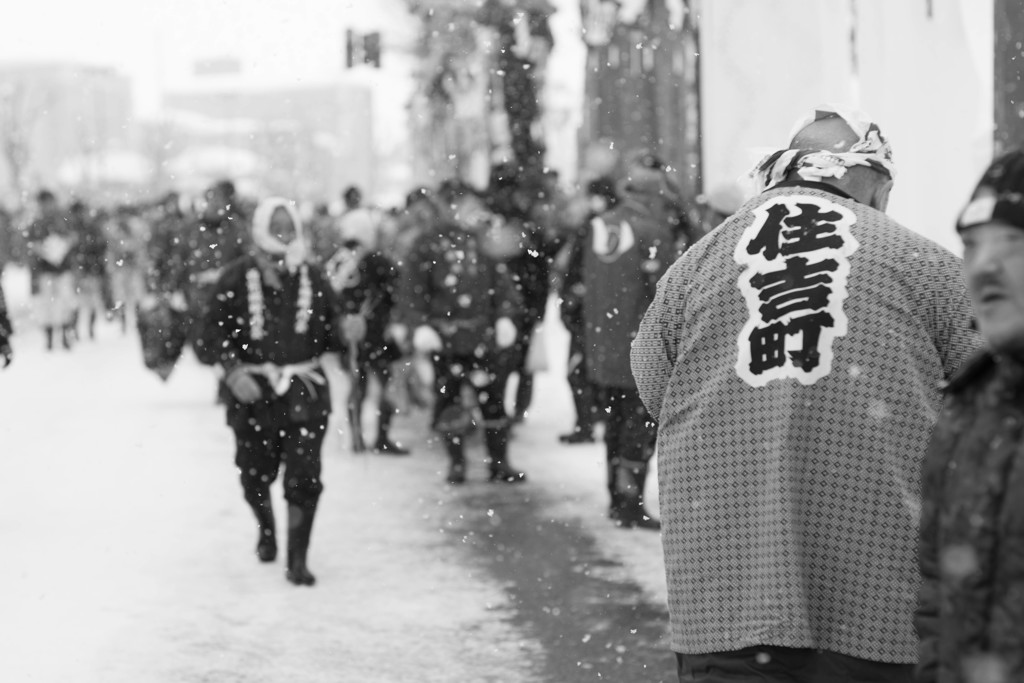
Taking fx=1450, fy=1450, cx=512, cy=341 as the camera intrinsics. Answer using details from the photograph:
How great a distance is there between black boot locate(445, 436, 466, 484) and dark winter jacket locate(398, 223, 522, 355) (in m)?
0.61

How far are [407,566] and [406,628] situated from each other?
1.14 metres

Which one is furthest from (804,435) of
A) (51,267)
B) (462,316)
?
(51,267)

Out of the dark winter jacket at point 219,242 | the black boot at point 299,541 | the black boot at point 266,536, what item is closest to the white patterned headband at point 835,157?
the black boot at point 299,541

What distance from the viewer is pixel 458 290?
9.43m

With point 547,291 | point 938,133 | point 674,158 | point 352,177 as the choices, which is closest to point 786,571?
point 938,133

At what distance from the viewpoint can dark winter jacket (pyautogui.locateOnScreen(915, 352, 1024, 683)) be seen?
190 cm

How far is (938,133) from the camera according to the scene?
757cm

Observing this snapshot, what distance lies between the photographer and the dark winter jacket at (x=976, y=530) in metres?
1.90

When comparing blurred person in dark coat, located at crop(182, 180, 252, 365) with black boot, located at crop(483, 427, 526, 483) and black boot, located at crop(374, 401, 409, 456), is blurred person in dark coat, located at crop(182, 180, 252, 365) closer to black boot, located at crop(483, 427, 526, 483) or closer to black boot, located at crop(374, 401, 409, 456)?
black boot, located at crop(374, 401, 409, 456)

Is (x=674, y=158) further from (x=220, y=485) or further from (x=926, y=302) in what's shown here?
(x=926, y=302)

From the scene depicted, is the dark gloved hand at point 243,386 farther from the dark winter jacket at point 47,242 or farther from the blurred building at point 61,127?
the blurred building at point 61,127

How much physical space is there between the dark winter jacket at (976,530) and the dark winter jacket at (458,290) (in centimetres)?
732

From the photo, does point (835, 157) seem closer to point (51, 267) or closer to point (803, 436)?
point (803, 436)

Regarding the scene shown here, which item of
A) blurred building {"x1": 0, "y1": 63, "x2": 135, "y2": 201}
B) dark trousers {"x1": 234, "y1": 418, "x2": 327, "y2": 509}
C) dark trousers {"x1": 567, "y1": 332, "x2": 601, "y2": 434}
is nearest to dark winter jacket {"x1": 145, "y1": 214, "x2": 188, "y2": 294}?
dark trousers {"x1": 567, "y1": 332, "x2": 601, "y2": 434}
